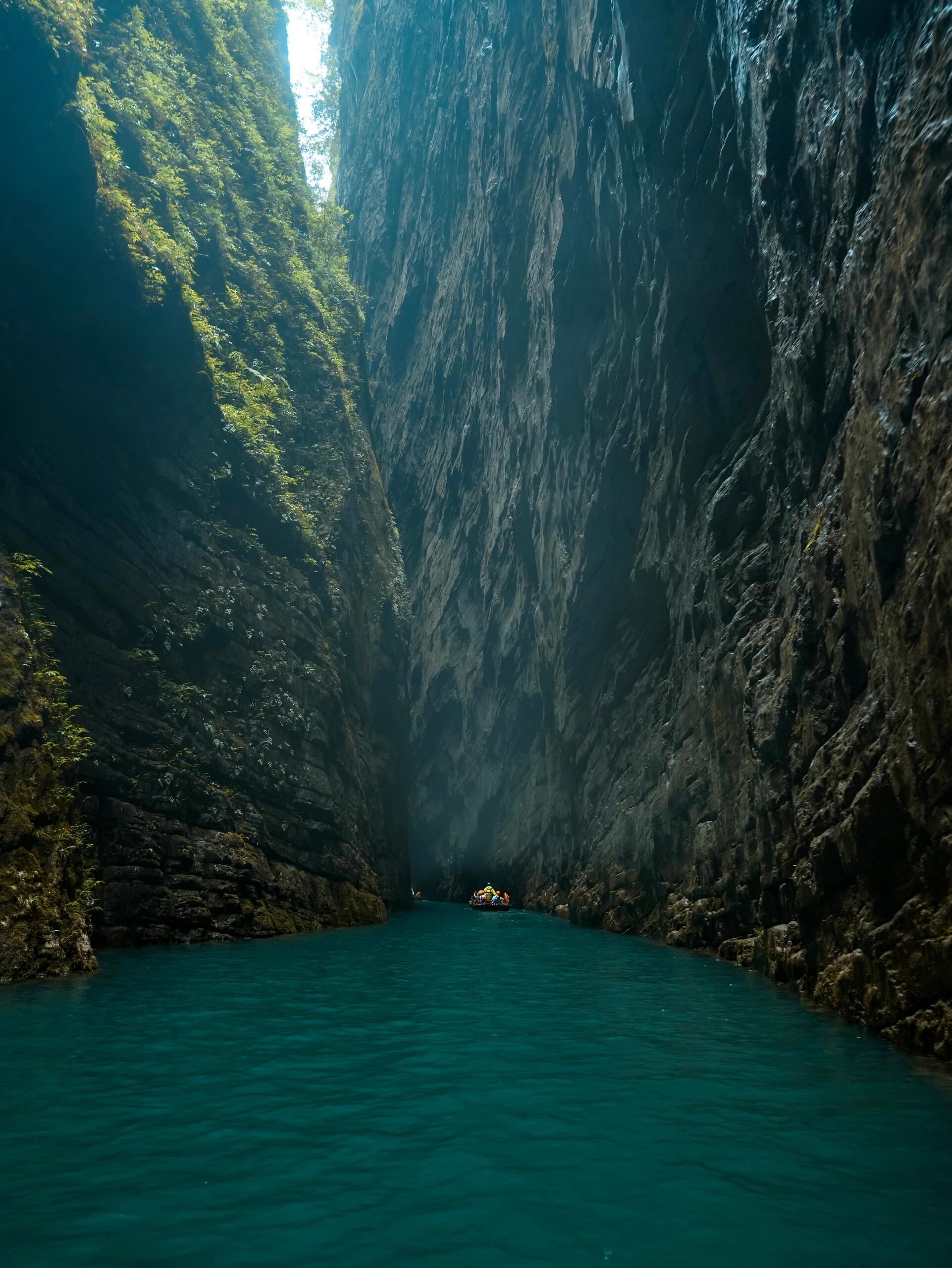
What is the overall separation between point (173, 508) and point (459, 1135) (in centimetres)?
2260

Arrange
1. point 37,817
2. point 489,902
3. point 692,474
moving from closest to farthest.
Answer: point 37,817 < point 692,474 < point 489,902

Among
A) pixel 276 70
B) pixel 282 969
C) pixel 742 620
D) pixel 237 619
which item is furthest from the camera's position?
pixel 276 70

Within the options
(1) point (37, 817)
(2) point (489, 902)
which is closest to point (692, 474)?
(1) point (37, 817)

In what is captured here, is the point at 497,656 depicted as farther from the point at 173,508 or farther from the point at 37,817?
the point at 37,817

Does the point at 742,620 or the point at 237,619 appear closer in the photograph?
the point at 742,620

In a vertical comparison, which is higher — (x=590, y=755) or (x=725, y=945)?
(x=590, y=755)

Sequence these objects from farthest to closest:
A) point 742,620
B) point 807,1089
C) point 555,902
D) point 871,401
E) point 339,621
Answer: point 555,902 → point 339,621 → point 742,620 → point 871,401 → point 807,1089

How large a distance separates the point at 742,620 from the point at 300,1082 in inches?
588

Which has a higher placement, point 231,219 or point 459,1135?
point 231,219

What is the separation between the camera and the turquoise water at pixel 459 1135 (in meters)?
5.18

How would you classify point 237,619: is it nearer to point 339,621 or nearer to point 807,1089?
point 339,621

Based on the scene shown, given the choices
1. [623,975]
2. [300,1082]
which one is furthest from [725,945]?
[300,1082]

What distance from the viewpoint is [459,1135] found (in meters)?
7.00

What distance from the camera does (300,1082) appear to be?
333 inches
